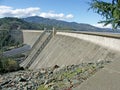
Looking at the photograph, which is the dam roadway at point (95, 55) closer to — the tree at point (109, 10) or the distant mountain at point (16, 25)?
the tree at point (109, 10)

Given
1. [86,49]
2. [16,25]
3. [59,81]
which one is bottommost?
[16,25]

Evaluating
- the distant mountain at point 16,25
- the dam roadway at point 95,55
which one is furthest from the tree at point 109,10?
the distant mountain at point 16,25

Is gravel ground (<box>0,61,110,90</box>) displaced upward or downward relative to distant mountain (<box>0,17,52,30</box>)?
upward

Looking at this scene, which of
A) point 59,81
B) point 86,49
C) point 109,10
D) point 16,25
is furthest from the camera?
point 16,25

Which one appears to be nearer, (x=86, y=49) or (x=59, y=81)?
(x=59, y=81)

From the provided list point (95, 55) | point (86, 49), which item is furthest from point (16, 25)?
point (95, 55)

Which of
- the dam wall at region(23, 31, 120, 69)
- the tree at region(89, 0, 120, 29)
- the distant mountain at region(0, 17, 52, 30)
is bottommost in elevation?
the distant mountain at region(0, 17, 52, 30)

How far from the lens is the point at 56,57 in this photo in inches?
1291

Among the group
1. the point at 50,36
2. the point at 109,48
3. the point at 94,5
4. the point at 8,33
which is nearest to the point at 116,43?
the point at 109,48

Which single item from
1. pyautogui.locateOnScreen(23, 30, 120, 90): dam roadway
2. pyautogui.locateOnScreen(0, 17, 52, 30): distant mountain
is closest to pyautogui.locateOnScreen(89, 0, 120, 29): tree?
pyautogui.locateOnScreen(23, 30, 120, 90): dam roadway

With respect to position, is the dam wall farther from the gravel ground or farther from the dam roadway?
the gravel ground

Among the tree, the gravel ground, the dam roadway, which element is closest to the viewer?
the dam roadway

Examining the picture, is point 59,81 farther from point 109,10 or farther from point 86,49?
point 86,49

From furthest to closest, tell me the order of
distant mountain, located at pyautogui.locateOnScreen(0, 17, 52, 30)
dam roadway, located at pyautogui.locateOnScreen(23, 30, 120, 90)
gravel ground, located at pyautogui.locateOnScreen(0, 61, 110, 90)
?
1. distant mountain, located at pyautogui.locateOnScreen(0, 17, 52, 30)
2. gravel ground, located at pyautogui.locateOnScreen(0, 61, 110, 90)
3. dam roadway, located at pyautogui.locateOnScreen(23, 30, 120, 90)
